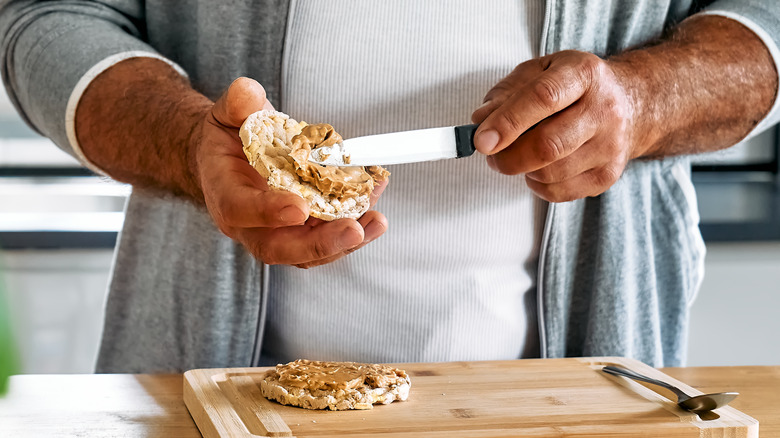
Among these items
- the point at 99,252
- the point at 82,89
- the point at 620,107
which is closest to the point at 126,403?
the point at 82,89

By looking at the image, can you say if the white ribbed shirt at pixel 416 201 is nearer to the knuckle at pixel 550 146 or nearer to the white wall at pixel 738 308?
the knuckle at pixel 550 146

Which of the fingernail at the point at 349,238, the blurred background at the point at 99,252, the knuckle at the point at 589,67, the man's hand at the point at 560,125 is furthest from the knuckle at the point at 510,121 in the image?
the blurred background at the point at 99,252

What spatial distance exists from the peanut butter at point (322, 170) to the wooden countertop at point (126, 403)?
11.8 inches

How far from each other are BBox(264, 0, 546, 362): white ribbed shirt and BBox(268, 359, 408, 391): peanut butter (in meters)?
0.18

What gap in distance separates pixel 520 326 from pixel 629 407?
31 cm

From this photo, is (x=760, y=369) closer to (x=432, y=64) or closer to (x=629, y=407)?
(x=629, y=407)

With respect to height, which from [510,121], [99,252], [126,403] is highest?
[510,121]

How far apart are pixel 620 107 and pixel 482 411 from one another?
39 centimetres

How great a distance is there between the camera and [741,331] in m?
2.21

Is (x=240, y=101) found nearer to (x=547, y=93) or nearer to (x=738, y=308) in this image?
(x=547, y=93)

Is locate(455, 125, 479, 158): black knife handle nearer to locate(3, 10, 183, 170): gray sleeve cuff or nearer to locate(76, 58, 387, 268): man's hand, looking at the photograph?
locate(76, 58, 387, 268): man's hand

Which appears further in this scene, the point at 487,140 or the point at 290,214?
the point at 487,140

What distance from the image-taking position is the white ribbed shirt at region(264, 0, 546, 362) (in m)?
1.04

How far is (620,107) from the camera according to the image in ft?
2.97
